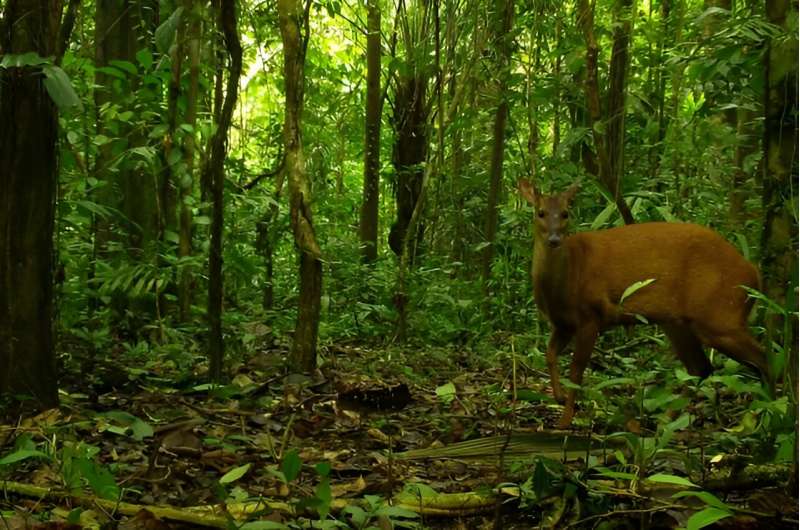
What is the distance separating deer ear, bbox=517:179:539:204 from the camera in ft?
19.2

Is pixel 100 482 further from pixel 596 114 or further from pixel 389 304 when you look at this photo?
pixel 389 304

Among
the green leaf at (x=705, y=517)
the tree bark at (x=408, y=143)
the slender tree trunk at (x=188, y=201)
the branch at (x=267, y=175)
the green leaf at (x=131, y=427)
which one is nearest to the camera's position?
the green leaf at (x=705, y=517)

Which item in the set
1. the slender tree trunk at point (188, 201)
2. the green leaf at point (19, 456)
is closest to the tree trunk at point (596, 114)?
the slender tree trunk at point (188, 201)

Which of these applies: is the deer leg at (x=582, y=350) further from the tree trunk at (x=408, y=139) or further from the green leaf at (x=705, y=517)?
the tree trunk at (x=408, y=139)

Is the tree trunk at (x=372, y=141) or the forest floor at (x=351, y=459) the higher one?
the tree trunk at (x=372, y=141)

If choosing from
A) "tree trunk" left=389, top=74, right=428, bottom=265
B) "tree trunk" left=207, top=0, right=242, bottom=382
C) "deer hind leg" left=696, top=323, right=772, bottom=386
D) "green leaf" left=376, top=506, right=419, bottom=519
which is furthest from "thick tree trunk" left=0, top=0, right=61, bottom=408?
"tree trunk" left=389, top=74, right=428, bottom=265

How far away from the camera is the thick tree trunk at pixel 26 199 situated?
369cm

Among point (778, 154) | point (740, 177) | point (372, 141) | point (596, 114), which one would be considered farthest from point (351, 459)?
point (372, 141)

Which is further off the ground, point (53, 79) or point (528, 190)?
point (53, 79)

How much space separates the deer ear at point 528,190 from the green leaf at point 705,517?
370cm

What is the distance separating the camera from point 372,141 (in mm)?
9938

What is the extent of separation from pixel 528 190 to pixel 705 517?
3.89m

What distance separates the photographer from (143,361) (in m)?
5.50

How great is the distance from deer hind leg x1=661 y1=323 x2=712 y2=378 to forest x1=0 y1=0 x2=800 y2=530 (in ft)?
0.08
